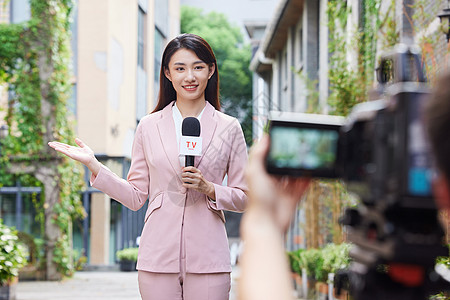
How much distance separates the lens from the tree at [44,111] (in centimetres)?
1309

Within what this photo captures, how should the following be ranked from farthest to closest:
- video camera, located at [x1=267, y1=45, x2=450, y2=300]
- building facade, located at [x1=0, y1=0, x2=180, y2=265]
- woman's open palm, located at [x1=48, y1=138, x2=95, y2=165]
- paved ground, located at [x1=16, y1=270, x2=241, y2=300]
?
1. building facade, located at [x1=0, y1=0, x2=180, y2=265]
2. paved ground, located at [x1=16, y1=270, x2=241, y2=300]
3. woman's open palm, located at [x1=48, y1=138, x2=95, y2=165]
4. video camera, located at [x1=267, y1=45, x2=450, y2=300]

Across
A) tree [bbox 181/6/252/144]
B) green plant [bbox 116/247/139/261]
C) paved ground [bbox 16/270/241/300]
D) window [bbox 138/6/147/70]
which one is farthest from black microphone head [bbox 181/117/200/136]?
tree [bbox 181/6/252/144]

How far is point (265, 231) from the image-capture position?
0.94 metres

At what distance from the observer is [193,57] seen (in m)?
2.80

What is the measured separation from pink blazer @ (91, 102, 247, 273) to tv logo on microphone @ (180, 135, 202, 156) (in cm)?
11

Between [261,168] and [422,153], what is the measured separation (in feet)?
0.73

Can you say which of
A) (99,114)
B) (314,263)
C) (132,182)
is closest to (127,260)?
(99,114)

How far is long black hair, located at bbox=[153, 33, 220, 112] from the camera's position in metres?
2.81

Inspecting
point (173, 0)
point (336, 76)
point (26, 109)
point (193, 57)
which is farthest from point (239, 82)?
point (193, 57)

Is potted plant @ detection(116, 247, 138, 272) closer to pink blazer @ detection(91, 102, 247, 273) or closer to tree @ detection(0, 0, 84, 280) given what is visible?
tree @ detection(0, 0, 84, 280)

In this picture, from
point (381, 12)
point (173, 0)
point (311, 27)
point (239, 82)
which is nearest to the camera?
point (381, 12)

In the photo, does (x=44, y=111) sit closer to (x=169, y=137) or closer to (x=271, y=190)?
(x=169, y=137)

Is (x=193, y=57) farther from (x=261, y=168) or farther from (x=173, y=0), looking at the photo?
(x=173, y=0)

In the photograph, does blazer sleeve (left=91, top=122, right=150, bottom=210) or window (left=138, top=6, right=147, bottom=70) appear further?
window (left=138, top=6, right=147, bottom=70)
